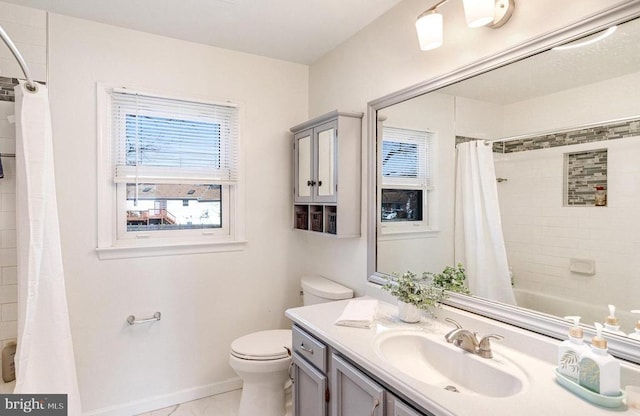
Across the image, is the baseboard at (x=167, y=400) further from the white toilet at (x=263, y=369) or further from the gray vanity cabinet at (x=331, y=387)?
the gray vanity cabinet at (x=331, y=387)

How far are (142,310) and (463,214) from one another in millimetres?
2012

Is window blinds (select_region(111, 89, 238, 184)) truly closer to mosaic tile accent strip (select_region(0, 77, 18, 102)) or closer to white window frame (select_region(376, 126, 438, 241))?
mosaic tile accent strip (select_region(0, 77, 18, 102))

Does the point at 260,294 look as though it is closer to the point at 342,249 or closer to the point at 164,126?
the point at 342,249

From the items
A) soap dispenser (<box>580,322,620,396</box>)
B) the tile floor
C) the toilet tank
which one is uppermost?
soap dispenser (<box>580,322,620,396</box>)

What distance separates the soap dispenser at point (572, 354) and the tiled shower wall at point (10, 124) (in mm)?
2621

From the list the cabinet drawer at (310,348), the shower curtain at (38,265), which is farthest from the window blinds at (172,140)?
the cabinet drawer at (310,348)

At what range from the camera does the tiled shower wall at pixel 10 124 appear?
194cm

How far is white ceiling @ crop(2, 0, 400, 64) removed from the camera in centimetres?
192

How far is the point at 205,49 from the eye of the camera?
2.43 metres

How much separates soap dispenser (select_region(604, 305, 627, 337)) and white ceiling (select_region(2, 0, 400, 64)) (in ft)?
5.55

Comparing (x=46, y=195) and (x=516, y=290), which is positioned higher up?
(x=46, y=195)

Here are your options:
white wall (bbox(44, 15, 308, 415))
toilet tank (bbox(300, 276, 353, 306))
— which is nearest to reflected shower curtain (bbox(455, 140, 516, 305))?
toilet tank (bbox(300, 276, 353, 306))

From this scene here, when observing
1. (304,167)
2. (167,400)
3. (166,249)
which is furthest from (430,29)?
(167,400)

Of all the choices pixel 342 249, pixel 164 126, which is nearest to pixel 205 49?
pixel 164 126
